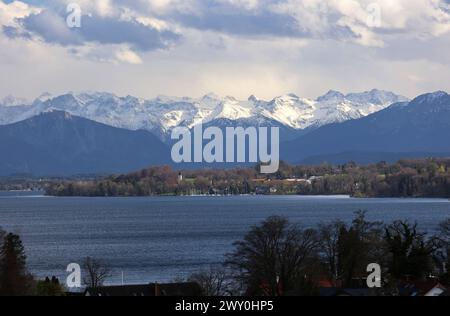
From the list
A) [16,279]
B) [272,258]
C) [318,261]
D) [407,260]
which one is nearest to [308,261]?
[318,261]

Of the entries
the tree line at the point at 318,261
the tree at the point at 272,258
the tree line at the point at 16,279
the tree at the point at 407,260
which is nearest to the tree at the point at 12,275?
the tree line at the point at 16,279

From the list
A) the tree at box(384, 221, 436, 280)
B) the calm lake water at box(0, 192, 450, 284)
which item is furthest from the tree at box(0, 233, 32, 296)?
the calm lake water at box(0, 192, 450, 284)

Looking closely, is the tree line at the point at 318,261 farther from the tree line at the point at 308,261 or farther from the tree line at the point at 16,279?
the tree line at the point at 16,279

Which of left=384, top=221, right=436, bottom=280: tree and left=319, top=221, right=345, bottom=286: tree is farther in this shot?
left=319, top=221, right=345, bottom=286: tree

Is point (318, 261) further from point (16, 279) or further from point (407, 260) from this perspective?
point (16, 279)

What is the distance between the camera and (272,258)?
3738cm

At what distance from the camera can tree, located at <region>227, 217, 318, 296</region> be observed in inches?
1407

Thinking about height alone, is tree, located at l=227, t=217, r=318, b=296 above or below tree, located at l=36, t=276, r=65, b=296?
above

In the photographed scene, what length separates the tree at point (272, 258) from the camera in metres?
35.8

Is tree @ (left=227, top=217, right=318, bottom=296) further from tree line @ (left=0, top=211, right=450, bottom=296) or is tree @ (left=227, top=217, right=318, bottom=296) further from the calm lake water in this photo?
the calm lake water

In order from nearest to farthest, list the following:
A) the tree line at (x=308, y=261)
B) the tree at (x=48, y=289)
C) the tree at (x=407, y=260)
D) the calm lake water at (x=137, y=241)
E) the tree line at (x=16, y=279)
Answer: the tree line at (x=16, y=279), the tree at (x=48, y=289), the tree line at (x=308, y=261), the tree at (x=407, y=260), the calm lake water at (x=137, y=241)
